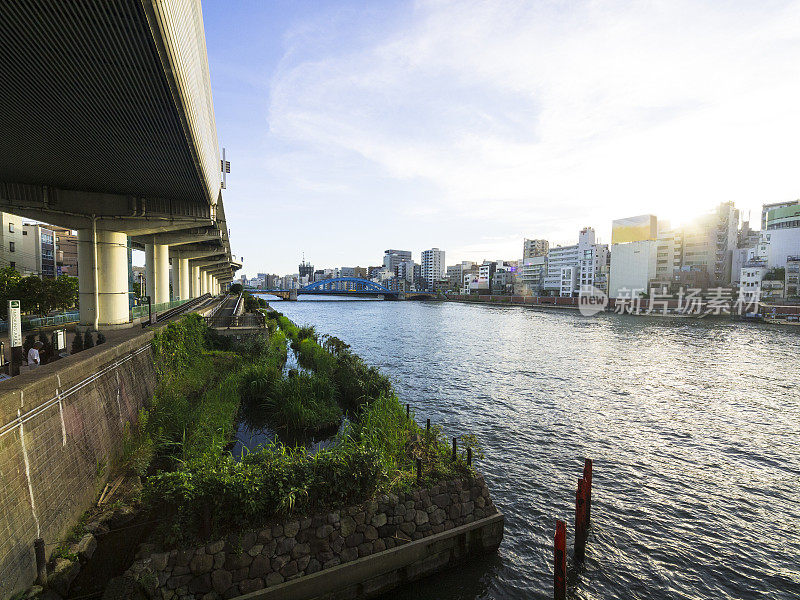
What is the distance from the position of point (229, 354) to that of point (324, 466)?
19.0 metres

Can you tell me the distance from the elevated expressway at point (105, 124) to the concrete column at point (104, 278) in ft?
0.20

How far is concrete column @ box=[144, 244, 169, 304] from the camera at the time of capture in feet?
125

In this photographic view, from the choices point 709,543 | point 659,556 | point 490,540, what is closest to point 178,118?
point 490,540

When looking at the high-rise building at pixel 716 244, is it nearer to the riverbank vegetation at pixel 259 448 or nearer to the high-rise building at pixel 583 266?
the high-rise building at pixel 583 266

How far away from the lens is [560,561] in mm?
7809

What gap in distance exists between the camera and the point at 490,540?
367 inches

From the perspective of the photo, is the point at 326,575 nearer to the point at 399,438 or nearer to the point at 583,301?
the point at 399,438

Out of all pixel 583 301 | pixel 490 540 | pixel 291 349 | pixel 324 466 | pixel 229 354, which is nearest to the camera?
pixel 324 466

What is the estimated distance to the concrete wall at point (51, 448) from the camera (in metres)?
6.50

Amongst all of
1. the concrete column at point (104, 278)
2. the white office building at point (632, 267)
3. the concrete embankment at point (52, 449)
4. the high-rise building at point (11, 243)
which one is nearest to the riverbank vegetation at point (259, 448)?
the concrete embankment at point (52, 449)

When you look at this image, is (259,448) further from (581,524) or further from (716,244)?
(716,244)

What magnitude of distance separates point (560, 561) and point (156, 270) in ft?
139

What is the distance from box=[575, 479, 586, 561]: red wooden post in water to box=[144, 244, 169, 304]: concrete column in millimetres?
40608

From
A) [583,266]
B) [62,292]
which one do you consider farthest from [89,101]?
[583,266]
